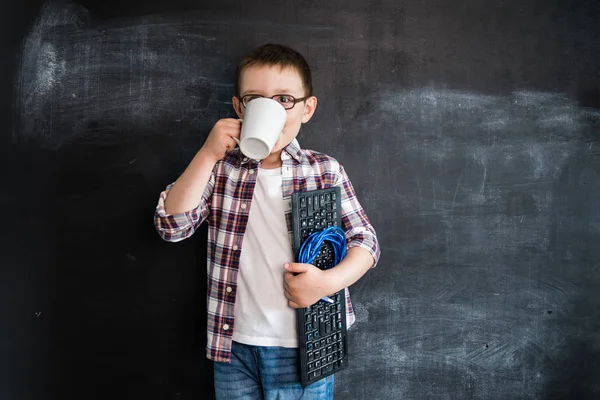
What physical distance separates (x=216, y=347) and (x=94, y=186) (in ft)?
1.99

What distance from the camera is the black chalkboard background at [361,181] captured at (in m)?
1.22

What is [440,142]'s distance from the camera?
1.34 m

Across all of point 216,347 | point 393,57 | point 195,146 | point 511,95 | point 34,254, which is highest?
point 393,57

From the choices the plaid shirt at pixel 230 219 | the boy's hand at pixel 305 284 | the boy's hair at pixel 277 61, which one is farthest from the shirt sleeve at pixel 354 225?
the boy's hair at pixel 277 61

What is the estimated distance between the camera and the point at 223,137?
0.95 metres

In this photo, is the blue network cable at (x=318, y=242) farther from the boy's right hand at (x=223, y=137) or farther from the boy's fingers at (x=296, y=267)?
the boy's right hand at (x=223, y=137)

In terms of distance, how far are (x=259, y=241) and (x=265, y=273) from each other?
0.08 m

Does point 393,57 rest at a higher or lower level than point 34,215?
higher

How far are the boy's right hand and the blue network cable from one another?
29cm

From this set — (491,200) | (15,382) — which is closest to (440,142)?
(491,200)

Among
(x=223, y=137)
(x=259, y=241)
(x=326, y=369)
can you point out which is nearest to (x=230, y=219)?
(x=259, y=241)

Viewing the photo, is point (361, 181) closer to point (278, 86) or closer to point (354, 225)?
point (354, 225)

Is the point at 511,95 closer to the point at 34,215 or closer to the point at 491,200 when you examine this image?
the point at 491,200

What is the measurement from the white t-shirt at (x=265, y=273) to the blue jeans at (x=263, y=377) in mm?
31
